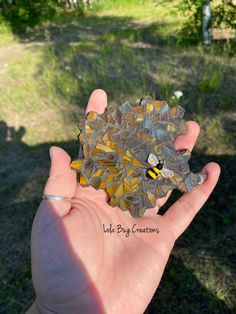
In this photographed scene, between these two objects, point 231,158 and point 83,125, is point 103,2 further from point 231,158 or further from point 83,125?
point 83,125

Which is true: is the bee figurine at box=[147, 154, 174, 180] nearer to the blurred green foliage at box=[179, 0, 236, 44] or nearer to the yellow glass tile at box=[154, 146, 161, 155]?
the yellow glass tile at box=[154, 146, 161, 155]

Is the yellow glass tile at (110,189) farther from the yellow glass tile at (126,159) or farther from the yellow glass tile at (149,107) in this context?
the yellow glass tile at (149,107)

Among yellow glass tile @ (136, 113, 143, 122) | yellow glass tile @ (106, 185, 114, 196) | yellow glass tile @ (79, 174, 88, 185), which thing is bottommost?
yellow glass tile @ (106, 185, 114, 196)

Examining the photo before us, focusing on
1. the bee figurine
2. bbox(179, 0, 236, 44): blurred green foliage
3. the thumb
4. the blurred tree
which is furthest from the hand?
the blurred tree

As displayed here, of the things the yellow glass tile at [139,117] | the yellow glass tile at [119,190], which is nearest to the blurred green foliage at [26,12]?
the yellow glass tile at [139,117]

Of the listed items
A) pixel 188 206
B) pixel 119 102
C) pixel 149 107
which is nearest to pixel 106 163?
pixel 149 107

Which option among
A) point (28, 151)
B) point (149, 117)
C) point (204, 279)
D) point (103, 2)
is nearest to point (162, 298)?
point (204, 279)
